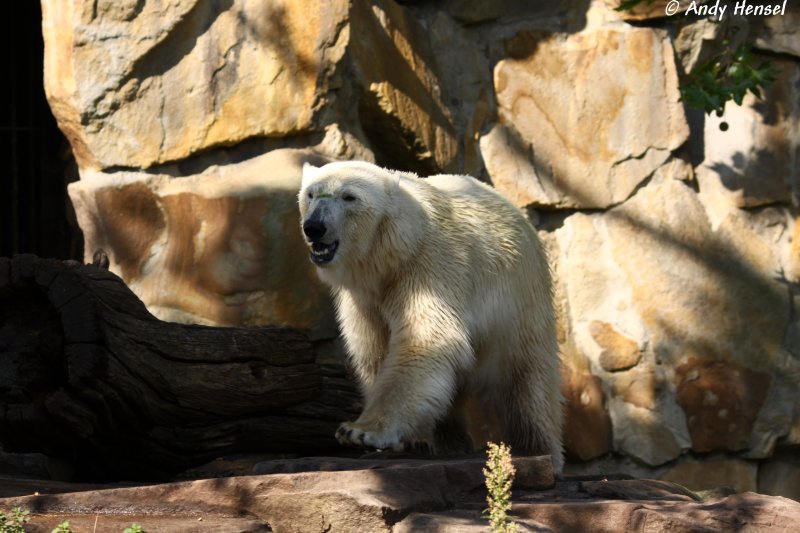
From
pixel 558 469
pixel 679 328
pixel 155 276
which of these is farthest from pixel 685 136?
pixel 155 276

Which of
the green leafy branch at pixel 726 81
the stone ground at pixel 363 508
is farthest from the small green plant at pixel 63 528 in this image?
the green leafy branch at pixel 726 81

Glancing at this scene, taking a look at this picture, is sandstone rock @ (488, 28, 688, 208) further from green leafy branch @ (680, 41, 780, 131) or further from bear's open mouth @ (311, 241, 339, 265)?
bear's open mouth @ (311, 241, 339, 265)

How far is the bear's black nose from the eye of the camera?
4441 millimetres

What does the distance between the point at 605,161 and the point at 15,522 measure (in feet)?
13.0

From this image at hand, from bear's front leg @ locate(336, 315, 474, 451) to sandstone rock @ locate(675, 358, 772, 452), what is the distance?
1.85 metres

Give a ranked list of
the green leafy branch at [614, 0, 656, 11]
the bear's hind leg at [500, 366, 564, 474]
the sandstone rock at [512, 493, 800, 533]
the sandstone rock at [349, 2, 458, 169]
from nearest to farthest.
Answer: the sandstone rock at [512, 493, 800, 533] → the bear's hind leg at [500, 366, 564, 474] → the sandstone rock at [349, 2, 458, 169] → the green leafy branch at [614, 0, 656, 11]

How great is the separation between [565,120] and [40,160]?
3026 millimetres

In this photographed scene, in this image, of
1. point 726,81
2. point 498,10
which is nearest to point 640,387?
point 726,81

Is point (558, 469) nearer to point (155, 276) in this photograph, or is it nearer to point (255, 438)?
point (255, 438)

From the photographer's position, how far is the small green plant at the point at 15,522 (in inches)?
115

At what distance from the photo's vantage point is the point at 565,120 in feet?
20.1

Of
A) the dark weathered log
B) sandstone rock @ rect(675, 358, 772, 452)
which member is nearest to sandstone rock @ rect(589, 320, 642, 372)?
sandstone rock @ rect(675, 358, 772, 452)

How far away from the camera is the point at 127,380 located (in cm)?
413

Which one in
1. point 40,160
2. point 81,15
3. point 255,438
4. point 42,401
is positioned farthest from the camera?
point 40,160
